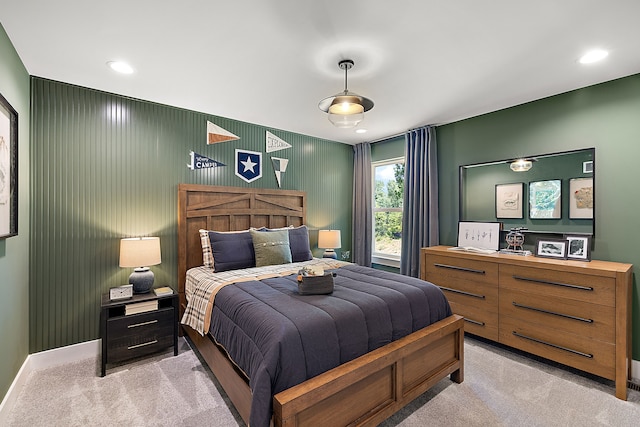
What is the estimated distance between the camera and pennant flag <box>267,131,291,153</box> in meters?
4.04

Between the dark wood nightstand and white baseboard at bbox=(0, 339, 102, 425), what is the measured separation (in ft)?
1.28

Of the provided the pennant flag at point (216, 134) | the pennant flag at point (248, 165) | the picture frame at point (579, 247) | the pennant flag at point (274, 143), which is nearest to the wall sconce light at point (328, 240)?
the pennant flag at point (248, 165)

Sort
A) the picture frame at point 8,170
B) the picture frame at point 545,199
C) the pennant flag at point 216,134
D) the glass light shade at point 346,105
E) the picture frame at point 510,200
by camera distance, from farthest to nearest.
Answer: the pennant flag at point 216,134
the picture frame at point 510,200
the picture frame at point 545,199
the glass light shade at point 346,105
the picture frame at point 8,170

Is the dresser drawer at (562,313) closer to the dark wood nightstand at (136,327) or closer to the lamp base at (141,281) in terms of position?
the dark wood nightstand at (136,327)

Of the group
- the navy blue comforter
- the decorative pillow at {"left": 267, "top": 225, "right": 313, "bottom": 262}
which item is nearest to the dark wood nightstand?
the navy blue comforter

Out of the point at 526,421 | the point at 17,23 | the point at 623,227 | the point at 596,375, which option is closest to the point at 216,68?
the point at 17,23

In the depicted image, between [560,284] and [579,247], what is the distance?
1.59 feet

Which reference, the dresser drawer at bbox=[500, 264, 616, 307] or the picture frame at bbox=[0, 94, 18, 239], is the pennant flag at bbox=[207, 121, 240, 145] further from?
the dresser drawer at bbox=[500, 264, 616, 307]

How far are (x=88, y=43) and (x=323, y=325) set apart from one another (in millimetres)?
2439

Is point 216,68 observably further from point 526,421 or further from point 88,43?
point 526,421

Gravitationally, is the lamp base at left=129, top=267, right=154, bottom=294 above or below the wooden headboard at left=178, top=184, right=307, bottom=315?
below

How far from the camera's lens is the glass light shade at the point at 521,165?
309 cm

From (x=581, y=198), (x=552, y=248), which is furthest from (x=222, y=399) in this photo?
(x=581, y=198)

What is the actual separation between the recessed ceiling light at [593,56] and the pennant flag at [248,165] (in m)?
3.28
